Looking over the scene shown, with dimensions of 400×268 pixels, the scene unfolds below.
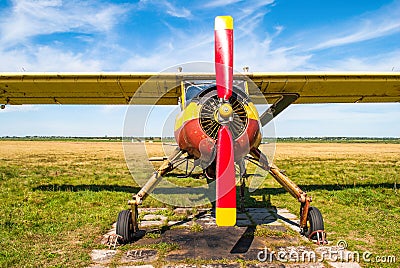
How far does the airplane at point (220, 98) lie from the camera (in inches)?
215

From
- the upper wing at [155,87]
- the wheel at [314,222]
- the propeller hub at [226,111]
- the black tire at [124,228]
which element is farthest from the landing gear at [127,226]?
the wheel at [314,222]

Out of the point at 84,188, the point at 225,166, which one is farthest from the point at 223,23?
the point at 84,188

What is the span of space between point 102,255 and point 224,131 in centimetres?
297

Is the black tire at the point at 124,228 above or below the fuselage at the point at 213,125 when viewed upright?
below

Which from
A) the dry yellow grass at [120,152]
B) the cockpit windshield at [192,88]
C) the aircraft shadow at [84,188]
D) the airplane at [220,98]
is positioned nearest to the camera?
the airplane at [220,98]

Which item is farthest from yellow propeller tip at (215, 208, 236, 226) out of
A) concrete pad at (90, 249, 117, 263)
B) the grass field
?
the grass field

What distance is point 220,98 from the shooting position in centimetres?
549

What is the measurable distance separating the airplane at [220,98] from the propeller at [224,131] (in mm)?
16

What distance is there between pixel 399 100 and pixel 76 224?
980cm

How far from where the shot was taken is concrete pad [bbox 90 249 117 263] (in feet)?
17.4

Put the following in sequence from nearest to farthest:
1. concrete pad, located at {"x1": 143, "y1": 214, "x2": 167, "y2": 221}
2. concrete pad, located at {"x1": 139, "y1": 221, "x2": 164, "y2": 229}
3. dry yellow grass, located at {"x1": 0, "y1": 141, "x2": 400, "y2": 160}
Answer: concrete pad, located at {"x1": 139, "y1": 221, "x2": 164, "y2": 229}, concrete pad, located at {"x1": 143, "y1": 214, "x2": 167, "y2": 221}, dry yellow grass, located at {"x1": 0, "y1": 141, "x2": 400, "y2": 160}

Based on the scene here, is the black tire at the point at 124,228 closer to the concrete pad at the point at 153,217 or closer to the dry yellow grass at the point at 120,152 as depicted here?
the concrete pad at the point at 153,217

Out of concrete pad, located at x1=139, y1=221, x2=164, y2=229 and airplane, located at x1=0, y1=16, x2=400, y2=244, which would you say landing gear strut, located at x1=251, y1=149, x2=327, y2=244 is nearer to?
airplane, located at x1=0, y1=16, x2=400, y2=244

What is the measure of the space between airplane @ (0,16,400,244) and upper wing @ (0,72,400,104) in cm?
2
